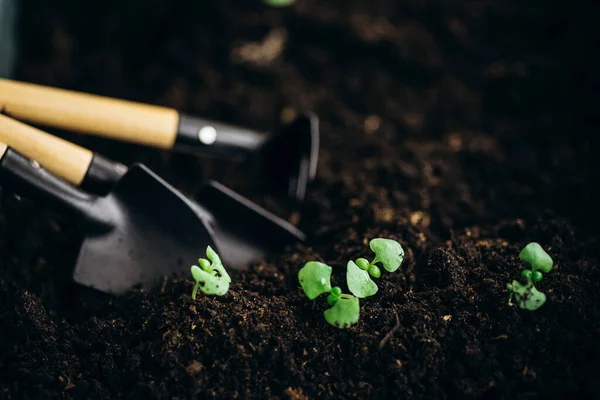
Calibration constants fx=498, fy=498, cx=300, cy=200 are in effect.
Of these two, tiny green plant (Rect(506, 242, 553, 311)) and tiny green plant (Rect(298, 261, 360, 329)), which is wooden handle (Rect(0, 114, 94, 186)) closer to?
tiny green plant (Rect(298, 261, 360, 329))

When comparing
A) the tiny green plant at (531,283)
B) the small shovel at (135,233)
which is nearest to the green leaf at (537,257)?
the tiny green plant at (531,283)

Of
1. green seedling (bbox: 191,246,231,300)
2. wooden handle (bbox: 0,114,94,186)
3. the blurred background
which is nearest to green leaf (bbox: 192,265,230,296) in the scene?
green seedling (bbox: 191,246,231,300)

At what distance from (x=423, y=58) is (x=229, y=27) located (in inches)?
27.3

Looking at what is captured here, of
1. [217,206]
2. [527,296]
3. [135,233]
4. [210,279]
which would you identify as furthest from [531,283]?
[135,233]

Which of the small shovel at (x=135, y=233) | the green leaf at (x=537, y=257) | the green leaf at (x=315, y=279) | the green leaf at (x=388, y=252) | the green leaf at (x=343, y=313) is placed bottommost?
the small shovel at (x=135, y=233)

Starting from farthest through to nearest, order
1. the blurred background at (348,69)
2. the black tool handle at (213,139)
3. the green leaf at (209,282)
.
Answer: the blurred background at (348,69) < the black tool handle at (213,139) < the green leaf at (209,282)

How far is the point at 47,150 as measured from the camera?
3.67 feet

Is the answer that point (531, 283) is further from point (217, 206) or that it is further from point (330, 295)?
point (217, 206)

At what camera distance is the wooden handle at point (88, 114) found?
1182 mm

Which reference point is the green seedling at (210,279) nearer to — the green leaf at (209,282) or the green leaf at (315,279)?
the green leaf at (209,282)

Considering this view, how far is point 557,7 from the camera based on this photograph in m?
1.84

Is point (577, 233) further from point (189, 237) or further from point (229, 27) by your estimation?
point (229, 27)

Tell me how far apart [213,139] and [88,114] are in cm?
31

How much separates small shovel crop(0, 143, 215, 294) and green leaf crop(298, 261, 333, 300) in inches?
11.6
